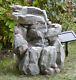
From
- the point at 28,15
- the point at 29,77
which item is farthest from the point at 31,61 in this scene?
the point at 28,15

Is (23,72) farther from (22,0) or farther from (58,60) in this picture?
(22,0)

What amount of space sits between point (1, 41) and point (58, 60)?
112 centimetres

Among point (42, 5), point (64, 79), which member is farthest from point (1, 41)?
point (42, 5)

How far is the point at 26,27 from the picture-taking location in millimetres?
5672

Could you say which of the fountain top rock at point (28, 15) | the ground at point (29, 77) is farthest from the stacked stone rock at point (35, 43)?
the ground at point (29, 77)

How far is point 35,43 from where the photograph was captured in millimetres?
5695

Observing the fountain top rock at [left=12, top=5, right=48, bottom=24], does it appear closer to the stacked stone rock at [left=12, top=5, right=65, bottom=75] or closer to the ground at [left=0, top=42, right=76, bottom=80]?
the stacked stone rock at [left=12, top=5, right=65, bottom=75]

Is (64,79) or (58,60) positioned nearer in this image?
(64,79)

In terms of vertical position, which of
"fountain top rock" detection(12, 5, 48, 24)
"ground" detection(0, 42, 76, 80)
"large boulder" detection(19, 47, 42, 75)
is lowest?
"ground" detection(0, 42, 76, 80)

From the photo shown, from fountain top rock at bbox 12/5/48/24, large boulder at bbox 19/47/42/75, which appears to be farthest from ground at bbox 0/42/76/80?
fountain top rock at bbox 12/5/48/24

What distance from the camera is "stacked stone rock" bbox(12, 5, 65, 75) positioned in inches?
216

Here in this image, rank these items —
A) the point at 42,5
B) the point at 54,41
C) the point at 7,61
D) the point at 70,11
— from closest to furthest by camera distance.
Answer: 1. the point at 54,41
2. the point at 7,61
3. the point at 42,5
4. the point at 70,11

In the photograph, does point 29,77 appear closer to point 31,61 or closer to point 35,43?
point 31,61

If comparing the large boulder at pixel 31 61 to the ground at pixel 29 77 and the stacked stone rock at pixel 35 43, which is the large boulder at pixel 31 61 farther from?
the ground at pixel 29 77
